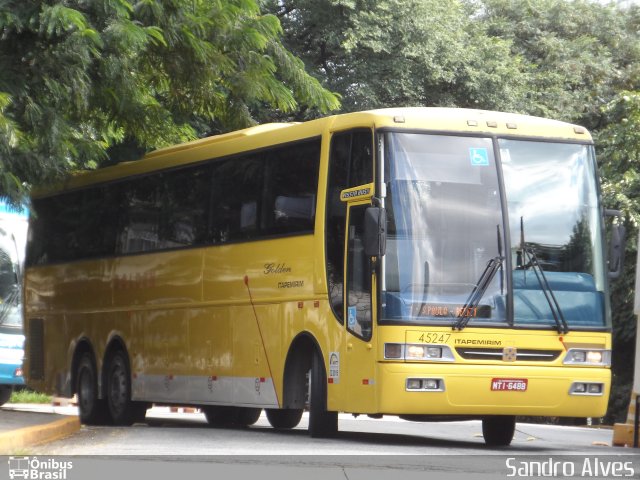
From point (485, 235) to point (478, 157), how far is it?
0.88 metres

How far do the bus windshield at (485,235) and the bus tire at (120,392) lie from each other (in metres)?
7.41

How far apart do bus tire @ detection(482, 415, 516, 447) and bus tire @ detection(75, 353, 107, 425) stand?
7290mm

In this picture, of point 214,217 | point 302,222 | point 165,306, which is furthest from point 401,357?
point 165,306

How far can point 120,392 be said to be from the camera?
2055 cm

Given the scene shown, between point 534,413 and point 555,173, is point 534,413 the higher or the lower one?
the lower one

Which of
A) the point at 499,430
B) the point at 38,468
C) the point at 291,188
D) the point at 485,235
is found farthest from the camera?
the point at 291,188

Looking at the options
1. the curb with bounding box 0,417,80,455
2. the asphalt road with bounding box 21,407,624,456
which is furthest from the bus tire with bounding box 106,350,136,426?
the curb with bounding box 0,417,80,455

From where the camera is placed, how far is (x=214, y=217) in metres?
18.0

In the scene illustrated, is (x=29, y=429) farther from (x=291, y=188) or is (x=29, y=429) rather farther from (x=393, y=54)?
(x=393, y=54)

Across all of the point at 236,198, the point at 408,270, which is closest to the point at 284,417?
the point at 236,198

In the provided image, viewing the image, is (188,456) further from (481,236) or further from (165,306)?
(165,306)

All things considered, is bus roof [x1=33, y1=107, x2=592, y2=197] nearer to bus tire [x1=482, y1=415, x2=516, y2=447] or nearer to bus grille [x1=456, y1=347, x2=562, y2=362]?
bus grille [x1=456, y1=347, x2=562, y2=362]

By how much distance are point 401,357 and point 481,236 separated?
155 centimetres

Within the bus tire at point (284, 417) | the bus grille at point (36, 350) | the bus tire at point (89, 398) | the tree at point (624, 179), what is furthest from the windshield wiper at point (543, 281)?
the tree at point (624, 179)
